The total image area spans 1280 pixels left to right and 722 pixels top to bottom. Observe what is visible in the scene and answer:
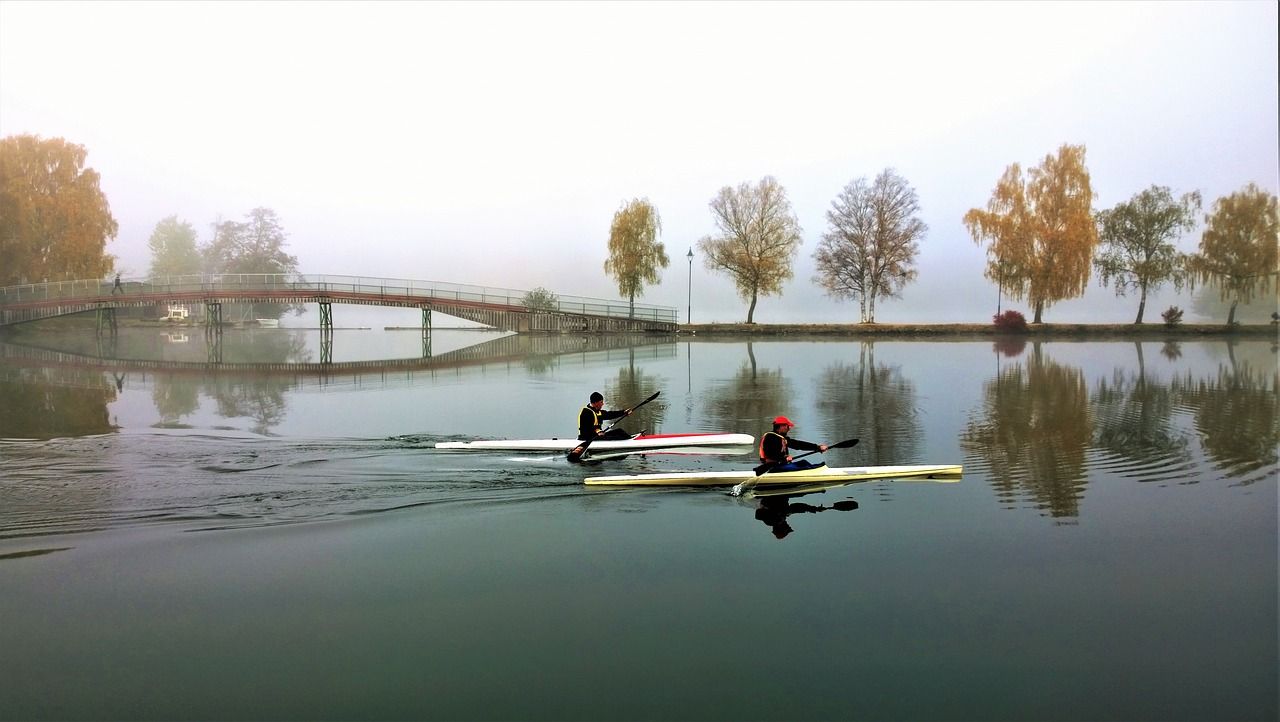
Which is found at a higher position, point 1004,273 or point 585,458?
point 1004,273

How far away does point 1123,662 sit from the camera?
20.4ft

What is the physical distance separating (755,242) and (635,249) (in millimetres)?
9915

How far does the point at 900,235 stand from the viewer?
61.7m

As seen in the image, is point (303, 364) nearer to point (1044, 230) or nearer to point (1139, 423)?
point (1139, 423)

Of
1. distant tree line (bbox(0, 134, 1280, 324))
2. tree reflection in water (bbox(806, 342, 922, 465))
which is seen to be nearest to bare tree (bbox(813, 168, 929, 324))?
distant tree line (bbox(0, 134, 1280, 324))

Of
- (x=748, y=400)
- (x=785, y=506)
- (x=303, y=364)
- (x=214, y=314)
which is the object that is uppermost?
(x=214, y=314)

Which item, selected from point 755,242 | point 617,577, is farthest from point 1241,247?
point 617,577

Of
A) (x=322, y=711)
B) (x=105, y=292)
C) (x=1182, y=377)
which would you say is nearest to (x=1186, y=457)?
(x=322, y=711)

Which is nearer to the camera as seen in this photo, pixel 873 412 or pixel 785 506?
pixel 785 506

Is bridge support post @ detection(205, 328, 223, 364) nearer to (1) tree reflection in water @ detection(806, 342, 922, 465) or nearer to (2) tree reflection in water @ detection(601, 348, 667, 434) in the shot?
(2) tree reflection in water @ detection(601, 348, 667, 434)

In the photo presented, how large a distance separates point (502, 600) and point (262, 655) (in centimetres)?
200

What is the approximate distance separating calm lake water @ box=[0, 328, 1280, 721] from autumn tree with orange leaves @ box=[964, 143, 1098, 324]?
142ft

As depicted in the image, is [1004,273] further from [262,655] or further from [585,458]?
[262,655]

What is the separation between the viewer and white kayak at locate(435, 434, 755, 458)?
45.4 feet
